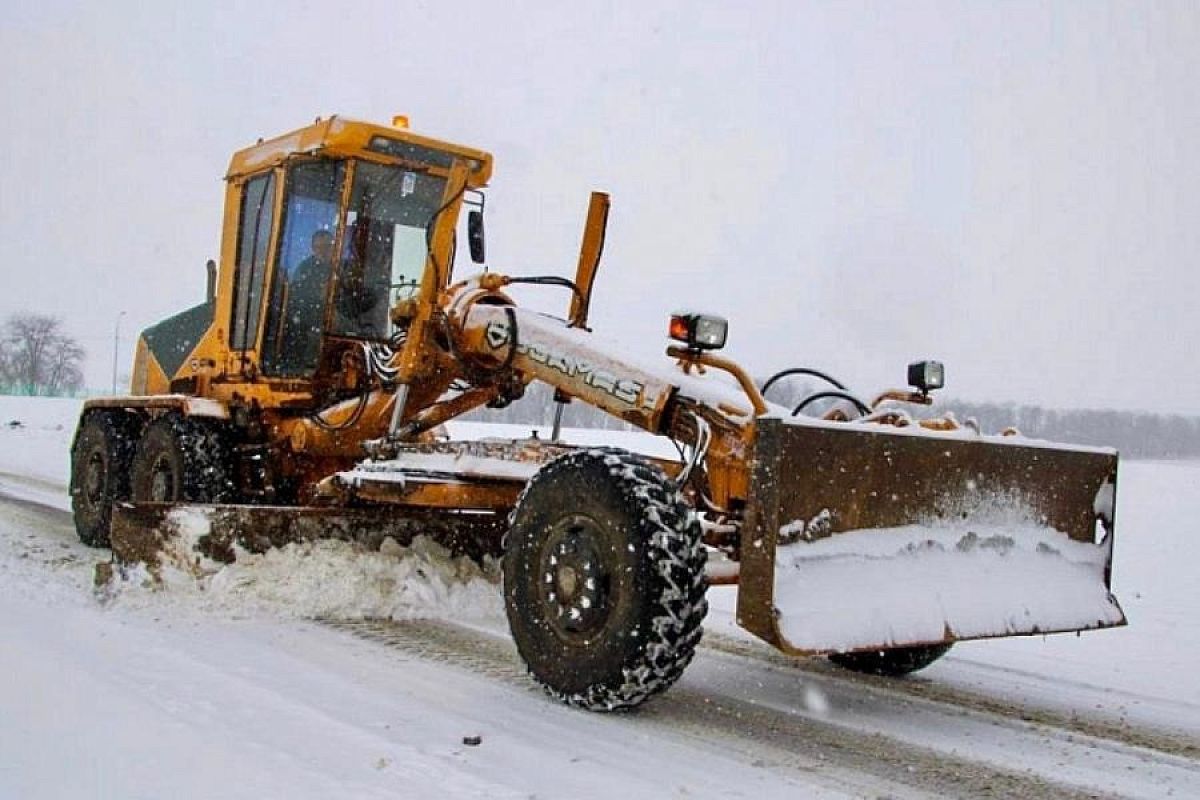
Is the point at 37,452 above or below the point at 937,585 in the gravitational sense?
below

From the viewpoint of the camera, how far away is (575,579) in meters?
4.27

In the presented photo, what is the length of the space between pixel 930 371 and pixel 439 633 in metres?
2.83

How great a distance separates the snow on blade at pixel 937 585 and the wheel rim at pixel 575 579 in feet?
2.26

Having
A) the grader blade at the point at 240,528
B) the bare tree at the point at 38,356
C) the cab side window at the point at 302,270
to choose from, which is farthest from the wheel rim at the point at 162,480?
the bare tree at the point at 38,356

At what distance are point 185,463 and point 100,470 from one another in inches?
76.2

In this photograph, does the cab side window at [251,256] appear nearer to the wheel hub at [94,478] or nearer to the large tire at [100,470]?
the large tire at [100,470]

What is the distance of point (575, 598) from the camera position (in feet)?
14.0

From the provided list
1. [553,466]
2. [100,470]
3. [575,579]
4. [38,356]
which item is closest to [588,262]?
[553,466]

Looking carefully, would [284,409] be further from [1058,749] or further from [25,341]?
[25,341]

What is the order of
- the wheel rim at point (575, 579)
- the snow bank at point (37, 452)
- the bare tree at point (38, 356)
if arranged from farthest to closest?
1. the bare tree at point (38, 356)
2. the snow bank at point (37, 452)
3. the wheel rim at point (575, 579)

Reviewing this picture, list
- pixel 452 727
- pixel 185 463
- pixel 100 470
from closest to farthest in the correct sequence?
pixel 452 727
pixel 185 463
pixel 100 470

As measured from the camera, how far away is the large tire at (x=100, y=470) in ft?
27.9

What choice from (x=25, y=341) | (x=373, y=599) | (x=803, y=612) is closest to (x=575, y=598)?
(x=803, y=612)

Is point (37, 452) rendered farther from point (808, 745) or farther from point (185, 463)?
point (808, 745)
